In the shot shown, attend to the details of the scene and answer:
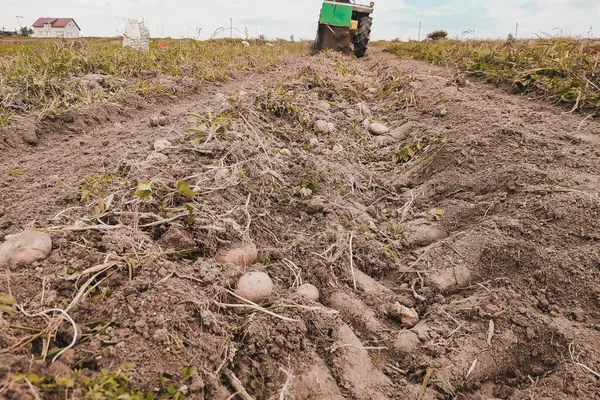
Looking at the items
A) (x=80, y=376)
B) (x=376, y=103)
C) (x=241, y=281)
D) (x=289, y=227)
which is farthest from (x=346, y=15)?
(x=80, y=376)

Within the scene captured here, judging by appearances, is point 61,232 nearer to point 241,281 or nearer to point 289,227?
point 241,281

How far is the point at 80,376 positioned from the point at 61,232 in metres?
0.73

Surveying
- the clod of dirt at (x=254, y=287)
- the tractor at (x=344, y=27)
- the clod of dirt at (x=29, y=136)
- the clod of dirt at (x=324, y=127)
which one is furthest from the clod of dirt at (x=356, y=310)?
the tractor at (x=344, y=27)

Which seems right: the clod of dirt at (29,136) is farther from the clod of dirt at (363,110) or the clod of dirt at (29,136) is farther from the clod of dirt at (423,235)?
the clod of dirt at (363,110)

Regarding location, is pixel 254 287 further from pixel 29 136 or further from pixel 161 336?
pixel 29 136

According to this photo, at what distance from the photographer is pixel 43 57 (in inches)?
175

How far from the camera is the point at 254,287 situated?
156 cm

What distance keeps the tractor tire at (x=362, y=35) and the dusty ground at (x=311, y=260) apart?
7.87 m

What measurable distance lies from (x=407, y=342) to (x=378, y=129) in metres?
2.73

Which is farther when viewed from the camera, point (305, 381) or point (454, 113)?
point (454, 113)

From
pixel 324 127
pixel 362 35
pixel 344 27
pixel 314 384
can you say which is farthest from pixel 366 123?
pixel 362 35

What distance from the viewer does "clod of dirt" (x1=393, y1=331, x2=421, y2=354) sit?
5.40 feet

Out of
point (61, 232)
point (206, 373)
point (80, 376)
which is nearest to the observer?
point (80, 376)

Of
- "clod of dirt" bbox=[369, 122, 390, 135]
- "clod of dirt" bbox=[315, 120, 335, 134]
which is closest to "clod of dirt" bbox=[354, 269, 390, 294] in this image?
"clod of dirt" bbox=[315, 120, 335, 134]
